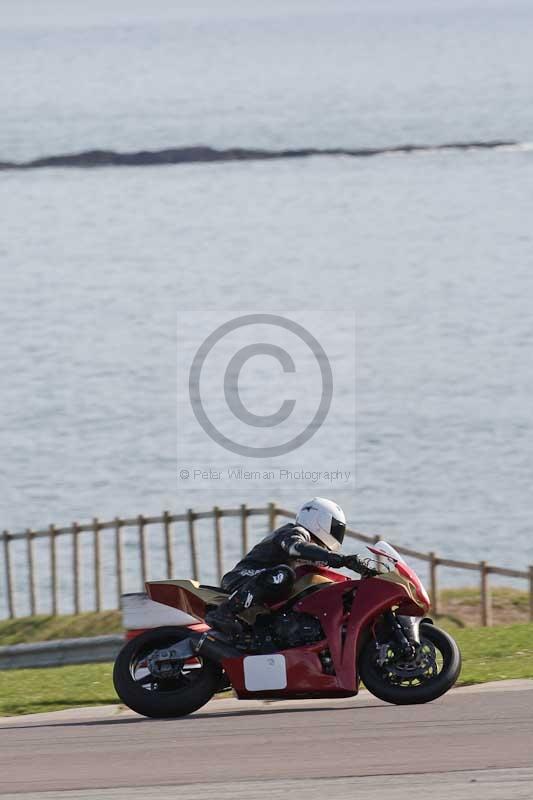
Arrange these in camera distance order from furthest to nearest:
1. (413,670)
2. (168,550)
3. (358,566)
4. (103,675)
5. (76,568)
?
(76,568)
(168,550)
(103,675)
(413,670)
(358,566)

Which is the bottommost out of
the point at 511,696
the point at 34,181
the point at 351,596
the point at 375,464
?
the point at 375,464

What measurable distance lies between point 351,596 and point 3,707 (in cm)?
321

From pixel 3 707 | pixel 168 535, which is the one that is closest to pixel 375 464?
pixel 168 535

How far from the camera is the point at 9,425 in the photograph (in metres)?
57.9

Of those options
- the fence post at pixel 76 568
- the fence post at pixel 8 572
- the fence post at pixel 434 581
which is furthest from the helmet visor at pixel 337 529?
the fence post at pixel 8 572

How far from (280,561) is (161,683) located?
1129mm

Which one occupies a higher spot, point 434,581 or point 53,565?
point 434,581

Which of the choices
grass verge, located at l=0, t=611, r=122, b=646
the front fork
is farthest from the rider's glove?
grass verge, located at l=0, t=611, r=122, b=646

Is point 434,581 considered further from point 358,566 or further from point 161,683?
point 358,566

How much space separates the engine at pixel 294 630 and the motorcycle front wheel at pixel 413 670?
0.34 m

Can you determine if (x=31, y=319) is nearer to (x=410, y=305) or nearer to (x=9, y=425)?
(x=410, y=305)

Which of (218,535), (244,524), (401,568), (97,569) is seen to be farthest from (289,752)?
(97,569)

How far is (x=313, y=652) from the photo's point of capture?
1077cm

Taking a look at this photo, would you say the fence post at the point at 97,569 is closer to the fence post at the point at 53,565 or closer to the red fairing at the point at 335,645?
the fence post at the point at 53,565
